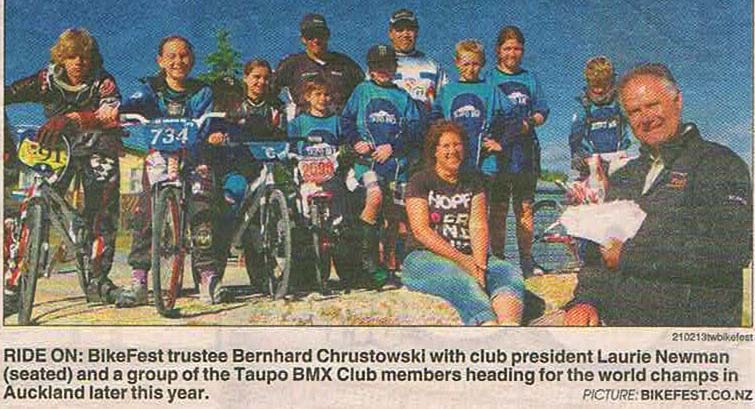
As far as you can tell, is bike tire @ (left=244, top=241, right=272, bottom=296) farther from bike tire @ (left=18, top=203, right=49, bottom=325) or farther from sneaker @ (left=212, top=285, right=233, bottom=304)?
bike tire @ (left=18, top=203, right=49, bottom=325)

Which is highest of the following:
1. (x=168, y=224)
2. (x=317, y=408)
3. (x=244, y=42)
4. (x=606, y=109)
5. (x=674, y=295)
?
(x=244, y=42)

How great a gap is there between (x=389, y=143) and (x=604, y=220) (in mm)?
864

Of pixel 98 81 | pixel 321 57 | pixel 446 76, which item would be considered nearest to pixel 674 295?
pixel 446 76

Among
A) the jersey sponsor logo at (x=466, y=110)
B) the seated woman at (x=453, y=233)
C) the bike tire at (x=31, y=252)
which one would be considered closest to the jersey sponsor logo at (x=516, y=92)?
the jersey sponsor logo at (x=466, y=110)

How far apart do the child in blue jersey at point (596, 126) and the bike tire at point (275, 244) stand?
112cm

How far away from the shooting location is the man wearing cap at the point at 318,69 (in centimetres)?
430

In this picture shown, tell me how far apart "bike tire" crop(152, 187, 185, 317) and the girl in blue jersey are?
0.04m

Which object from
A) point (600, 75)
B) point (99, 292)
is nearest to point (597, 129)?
point (600, 75)

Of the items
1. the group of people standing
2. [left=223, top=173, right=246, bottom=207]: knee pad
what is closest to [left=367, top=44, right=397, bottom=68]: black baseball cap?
the group of people standing

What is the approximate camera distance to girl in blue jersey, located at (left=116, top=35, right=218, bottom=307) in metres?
4.31

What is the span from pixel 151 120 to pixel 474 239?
4.27ft

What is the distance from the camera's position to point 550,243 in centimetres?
435

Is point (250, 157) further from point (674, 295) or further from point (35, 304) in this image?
point (674, 295)

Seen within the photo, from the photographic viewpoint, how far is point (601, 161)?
433cm
